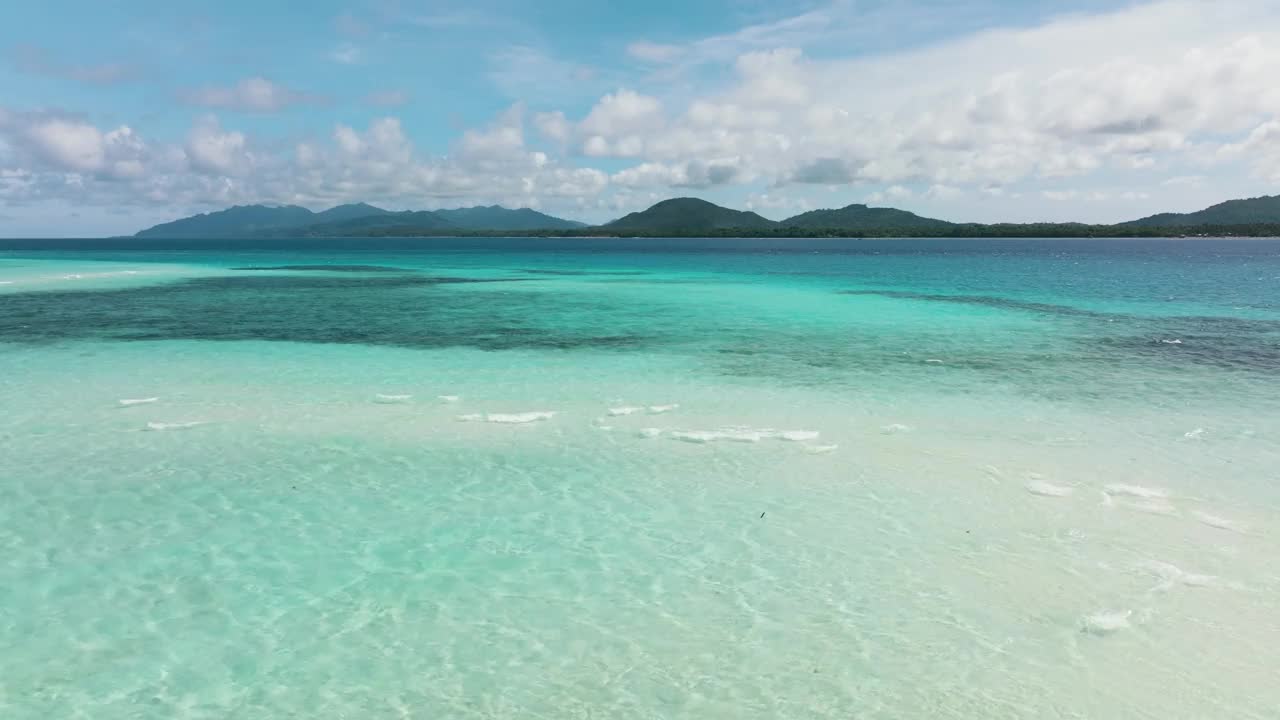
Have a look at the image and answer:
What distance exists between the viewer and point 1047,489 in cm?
1066

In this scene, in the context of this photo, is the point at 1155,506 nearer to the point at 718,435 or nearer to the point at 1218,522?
the point at 1218,522

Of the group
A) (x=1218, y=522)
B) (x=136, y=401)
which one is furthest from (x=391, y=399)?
(x=1218, y=522)

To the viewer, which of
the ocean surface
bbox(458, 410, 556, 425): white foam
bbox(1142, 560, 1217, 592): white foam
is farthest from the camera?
bbox(458, 410, 556, 425): white foam

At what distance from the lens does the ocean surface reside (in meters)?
6.24

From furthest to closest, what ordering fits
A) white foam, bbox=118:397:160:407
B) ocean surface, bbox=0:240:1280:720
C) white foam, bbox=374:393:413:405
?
white foam, bbox=374:393:413:405, white foam, bbox=118:397:160:407, ocean surface, bbox=0:240:1280:720

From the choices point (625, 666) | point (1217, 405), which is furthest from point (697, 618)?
point (1217, 405)

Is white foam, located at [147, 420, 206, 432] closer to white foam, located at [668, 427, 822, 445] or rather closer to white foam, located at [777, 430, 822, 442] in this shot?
white foam, located at [668, 427, 822, 445]

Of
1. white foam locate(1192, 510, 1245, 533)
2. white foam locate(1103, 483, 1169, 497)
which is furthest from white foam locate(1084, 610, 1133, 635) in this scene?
white foam locate(1103, 483, 1169, 497)

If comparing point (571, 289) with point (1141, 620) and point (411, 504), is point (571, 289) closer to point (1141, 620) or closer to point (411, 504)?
point (411, 504)

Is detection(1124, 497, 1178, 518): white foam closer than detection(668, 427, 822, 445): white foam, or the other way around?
detection(1124, 497, 1178, 518): white foam

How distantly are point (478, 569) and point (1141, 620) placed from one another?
21.2 feet

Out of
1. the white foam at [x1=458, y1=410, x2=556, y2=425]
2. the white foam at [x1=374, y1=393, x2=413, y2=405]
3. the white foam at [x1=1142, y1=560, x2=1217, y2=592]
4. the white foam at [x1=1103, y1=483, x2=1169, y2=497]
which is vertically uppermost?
the white foam at [x1=374, y1=393, x2=413, y2=405]

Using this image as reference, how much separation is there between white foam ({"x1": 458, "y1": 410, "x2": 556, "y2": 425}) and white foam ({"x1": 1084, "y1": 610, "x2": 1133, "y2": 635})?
30.9 feet

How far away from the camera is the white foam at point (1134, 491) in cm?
1043
